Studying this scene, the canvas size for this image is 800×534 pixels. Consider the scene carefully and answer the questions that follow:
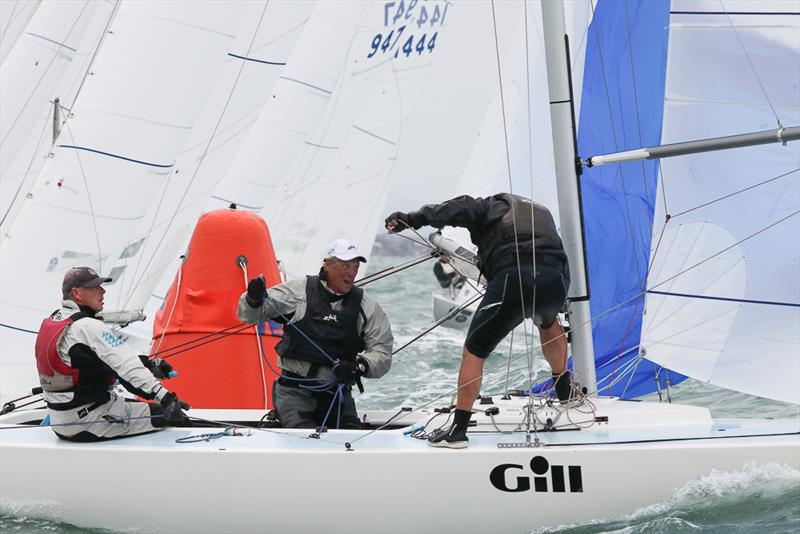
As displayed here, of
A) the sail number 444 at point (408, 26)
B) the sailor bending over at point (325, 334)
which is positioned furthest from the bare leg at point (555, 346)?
the sail number 444 at point (408, 26)

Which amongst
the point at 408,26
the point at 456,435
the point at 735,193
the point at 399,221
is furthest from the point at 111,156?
the point at 408,26

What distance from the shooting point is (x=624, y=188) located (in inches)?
223

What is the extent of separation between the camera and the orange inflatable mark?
5.80 m

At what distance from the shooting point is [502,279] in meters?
4.56

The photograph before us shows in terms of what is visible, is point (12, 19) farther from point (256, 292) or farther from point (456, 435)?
point (456, 435)

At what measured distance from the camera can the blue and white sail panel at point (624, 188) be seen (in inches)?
220

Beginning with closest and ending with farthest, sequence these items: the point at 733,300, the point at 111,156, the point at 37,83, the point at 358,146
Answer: the point at 733,300, the point at 111,156, the point at 37,83, the point at 358,146

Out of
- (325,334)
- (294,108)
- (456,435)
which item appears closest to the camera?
(456,435)

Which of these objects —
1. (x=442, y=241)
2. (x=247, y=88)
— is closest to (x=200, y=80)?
(x=247, y=88)

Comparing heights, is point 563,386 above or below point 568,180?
below

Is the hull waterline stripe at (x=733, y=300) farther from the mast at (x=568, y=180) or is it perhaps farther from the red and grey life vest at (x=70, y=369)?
the red and grey life vest at (x=70, y=369)

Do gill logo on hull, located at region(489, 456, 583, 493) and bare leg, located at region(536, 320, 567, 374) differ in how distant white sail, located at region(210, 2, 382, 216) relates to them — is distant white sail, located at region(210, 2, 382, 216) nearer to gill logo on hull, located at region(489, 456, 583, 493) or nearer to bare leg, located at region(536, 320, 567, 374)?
bare leg, located at region(536, 320, 567, 374)

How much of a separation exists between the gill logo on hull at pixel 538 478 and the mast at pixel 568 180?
607 mm

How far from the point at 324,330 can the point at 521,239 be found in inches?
34.3
